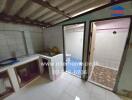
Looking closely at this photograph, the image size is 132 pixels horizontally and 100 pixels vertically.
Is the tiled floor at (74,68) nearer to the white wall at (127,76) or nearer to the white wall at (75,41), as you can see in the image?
the white wall at (75,41)

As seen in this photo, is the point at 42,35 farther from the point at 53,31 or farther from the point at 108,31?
the point at 108,31

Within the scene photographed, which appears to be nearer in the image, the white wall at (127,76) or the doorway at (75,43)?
the white wall at (127,76)

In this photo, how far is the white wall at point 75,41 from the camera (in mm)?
3727

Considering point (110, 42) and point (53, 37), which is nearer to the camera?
point (53, 37)

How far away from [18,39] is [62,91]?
81.0 inches

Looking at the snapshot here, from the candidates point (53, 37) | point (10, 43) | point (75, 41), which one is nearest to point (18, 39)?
point (10, 43)

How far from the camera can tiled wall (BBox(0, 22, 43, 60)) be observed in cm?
192

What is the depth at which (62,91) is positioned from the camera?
1919 millimetres

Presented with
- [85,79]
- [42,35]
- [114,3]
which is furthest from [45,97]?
[114,3]

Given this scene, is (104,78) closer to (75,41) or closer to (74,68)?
(74,68)

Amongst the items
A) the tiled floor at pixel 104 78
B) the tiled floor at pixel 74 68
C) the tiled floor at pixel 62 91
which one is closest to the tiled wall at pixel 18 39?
the tiled floor at pixel 62 91

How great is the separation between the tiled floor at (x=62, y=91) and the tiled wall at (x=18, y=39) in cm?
112

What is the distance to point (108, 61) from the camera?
3123mm

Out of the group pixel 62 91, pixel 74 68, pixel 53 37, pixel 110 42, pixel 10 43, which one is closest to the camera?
pixel 62 91
